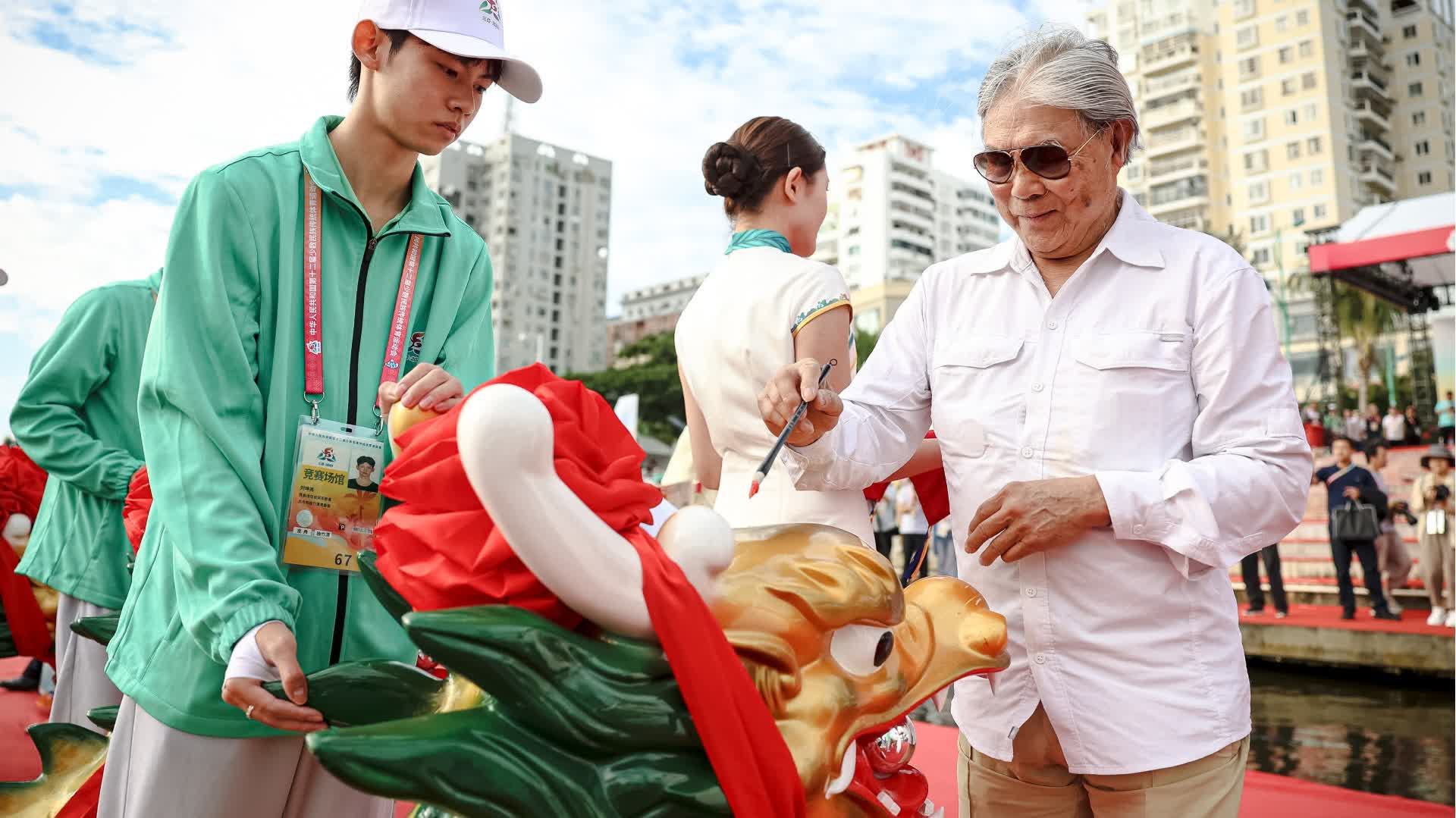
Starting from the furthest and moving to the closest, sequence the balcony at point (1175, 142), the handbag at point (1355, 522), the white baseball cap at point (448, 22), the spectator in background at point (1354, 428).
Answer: the balcony at point (1175, 142)
the spectator in background at point (1354, 428)
the handbag at point (1355, 522)
the white baseball cap at point (448, 22)

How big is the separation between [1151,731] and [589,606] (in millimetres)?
931

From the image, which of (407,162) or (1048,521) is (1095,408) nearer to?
(1048,521)

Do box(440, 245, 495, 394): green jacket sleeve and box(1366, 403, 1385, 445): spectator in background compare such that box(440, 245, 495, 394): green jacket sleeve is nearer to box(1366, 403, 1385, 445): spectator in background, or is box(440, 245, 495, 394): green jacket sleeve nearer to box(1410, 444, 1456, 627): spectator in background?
box(1410, 444, 1456, 627): spectator in background

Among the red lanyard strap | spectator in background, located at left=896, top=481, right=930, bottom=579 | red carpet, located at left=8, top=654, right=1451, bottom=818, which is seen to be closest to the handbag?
spectator in background, located at left=896, top=481, right=930, bottom=579

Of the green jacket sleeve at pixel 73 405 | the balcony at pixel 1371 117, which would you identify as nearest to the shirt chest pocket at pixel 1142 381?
the green jacket sleeve at pixel 73 405

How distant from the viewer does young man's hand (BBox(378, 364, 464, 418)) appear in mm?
1195

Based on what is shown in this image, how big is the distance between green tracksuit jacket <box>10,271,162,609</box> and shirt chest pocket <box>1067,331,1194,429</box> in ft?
8.43

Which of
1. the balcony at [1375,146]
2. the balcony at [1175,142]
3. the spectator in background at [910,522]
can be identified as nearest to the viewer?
the spectator in background at [910,522]

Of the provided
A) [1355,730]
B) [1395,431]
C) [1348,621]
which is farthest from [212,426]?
[1395,431]

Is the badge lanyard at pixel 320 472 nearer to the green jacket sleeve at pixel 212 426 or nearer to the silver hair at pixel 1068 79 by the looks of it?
the green jacket sleeve at pixel 212 426

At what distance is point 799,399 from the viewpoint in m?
1.44

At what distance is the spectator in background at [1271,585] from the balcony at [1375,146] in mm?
39365

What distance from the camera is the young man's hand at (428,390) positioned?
3.92 feet

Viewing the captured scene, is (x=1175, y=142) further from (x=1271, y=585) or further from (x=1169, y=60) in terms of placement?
(x=1271, y=585)
